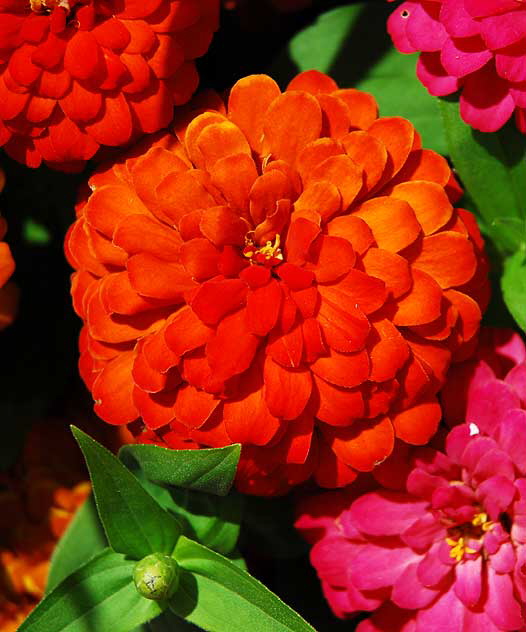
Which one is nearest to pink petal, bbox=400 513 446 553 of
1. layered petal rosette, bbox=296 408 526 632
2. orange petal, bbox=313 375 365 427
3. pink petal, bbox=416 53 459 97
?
layered petal rosette, bbox=296 408 526 632

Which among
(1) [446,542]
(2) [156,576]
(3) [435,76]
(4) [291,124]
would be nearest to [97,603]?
(2) [156,576]

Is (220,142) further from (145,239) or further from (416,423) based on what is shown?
(416,423)

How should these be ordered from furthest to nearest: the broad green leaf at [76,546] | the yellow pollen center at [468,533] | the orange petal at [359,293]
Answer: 1. the broad green leaf at [76,546]
2. the yellow pollen center at [468,533]
3. the orange petal at [359,293]

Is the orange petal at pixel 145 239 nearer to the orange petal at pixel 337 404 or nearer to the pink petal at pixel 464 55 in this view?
the orange petal at pixel 337 404

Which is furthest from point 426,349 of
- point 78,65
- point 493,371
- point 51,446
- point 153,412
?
point 51,446

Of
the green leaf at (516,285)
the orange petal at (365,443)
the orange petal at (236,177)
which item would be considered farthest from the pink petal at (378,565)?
the orange petal at (236,177)
